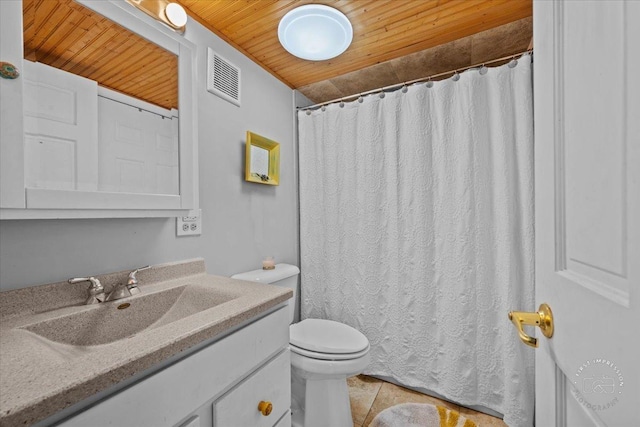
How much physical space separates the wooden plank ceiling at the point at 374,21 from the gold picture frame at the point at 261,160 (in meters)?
0.52

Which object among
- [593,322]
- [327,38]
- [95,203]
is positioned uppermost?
[327,38]

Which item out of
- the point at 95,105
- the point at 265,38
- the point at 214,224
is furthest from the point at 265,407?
the point at 265,38

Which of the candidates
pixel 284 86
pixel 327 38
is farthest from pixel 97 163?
pixel 284 86

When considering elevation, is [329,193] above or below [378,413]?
above

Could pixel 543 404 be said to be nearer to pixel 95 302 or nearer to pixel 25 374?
pixel 25 374

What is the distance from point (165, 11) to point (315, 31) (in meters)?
0.67

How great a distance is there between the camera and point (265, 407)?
800 millimetres

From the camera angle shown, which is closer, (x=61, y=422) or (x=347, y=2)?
(x=61, y=422)

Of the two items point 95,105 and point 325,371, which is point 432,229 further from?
point 95,105

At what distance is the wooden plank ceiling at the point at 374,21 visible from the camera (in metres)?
1.25

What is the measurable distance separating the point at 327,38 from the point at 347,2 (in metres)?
0.17

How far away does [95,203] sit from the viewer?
80 cm

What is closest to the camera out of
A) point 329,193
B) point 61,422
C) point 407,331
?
point 61,422

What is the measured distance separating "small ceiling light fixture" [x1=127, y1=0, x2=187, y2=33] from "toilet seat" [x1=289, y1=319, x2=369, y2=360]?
152 centimetres
